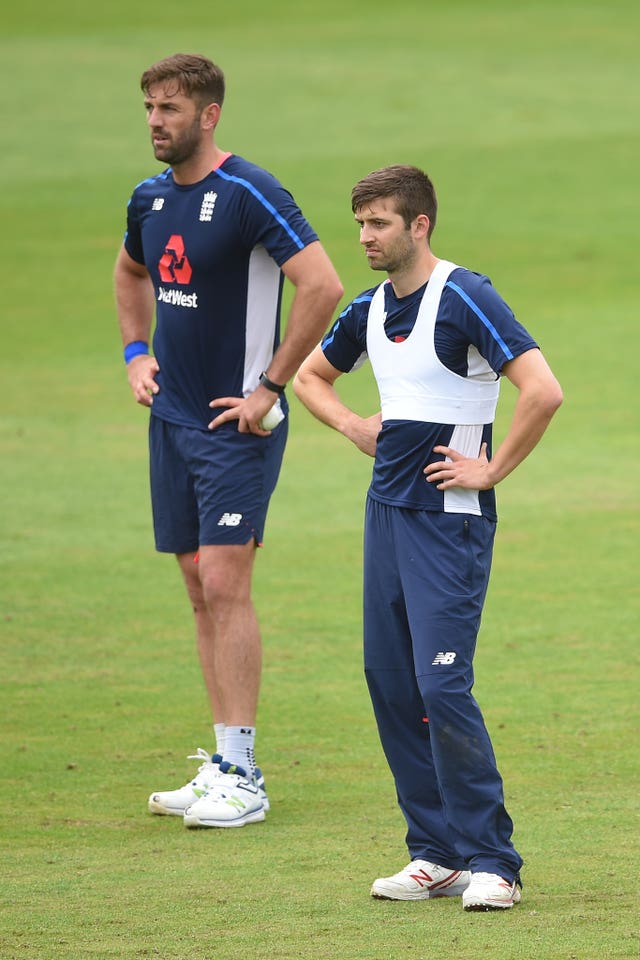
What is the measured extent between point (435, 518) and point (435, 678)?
1.60 ft

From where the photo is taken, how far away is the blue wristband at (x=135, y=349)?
7223 mm

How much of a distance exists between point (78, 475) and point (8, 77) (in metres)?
21.9

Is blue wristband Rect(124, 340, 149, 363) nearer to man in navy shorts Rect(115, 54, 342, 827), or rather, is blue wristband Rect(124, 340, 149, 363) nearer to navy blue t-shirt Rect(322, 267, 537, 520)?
man in navy shorts Rect(115, 54, 342, 827)

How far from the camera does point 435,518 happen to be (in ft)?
17.2

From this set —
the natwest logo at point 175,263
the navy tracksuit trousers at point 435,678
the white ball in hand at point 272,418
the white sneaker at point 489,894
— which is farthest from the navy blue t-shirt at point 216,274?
the white sneaker at point 489,894

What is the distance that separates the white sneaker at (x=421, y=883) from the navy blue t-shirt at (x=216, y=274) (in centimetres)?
207

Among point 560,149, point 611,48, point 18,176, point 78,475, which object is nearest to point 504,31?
point 611,48

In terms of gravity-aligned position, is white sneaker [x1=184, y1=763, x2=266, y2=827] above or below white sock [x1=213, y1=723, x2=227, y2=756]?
below

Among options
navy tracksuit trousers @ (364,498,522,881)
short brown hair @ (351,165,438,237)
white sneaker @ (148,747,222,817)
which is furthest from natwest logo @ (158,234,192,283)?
white sneaker @ (148,747,222,817)

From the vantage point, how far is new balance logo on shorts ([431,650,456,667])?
5133 millimetres

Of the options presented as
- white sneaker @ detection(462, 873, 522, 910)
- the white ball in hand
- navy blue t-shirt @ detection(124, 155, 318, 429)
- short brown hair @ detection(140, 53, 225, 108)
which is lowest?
white sneaker @ detection(462, 873, 522, 910)

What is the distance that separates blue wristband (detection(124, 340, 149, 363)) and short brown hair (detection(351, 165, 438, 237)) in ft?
7.04

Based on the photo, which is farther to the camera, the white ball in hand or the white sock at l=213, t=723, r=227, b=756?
the white sock at l=213, t=723, r=227, b=756

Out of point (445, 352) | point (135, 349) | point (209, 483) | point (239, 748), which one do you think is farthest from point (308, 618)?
point (445, 352)
